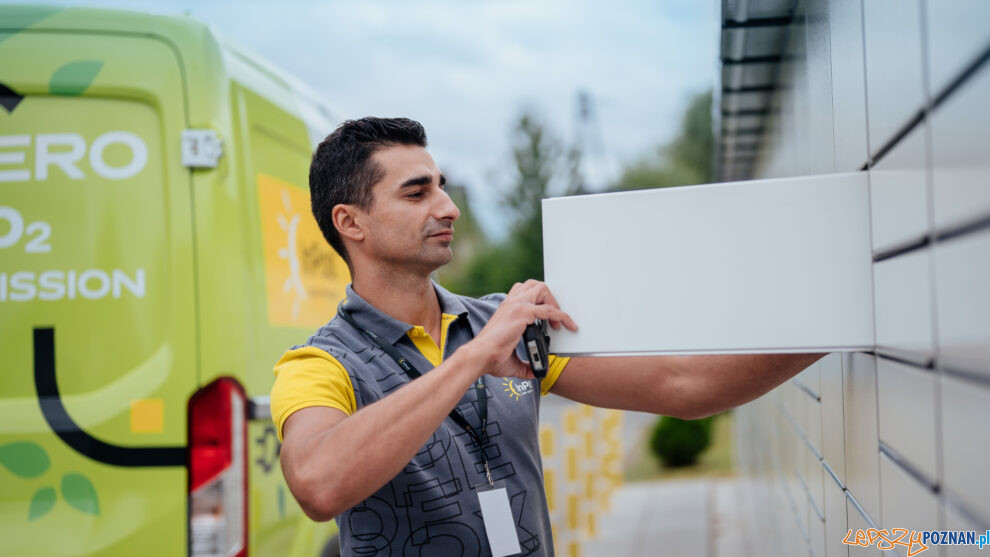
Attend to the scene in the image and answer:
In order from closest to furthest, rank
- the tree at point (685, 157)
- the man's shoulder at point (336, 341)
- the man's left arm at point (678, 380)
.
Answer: the man's left arm at point (678, 380) → the man's shoulder at point (336, 341) → the tree at point (685, 157)

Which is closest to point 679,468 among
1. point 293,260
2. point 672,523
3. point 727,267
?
point 672,523

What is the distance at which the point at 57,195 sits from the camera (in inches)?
109

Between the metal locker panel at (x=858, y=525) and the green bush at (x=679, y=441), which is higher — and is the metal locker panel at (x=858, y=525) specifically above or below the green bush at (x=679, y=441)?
above

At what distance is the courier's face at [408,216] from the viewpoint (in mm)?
2297

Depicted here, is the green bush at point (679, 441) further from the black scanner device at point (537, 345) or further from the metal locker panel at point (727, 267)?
the metal locker panel at point (727, 267)

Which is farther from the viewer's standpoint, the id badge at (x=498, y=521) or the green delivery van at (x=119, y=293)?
the green delivery van at (x=119, y=293)

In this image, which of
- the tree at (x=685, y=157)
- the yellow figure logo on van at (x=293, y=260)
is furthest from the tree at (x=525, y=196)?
the yellow figure logo on van at (x=293, y=260)

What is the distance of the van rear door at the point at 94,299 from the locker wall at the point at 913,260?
1945 millimetres

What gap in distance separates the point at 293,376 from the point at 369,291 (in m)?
0.46

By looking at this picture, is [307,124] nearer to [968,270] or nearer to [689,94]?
[968,270]

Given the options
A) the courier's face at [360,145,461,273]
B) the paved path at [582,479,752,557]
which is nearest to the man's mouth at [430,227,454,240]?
the courier's face at [360,145,461,273]

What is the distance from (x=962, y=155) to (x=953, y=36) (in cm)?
14

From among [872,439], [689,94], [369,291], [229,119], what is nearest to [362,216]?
[369,291]

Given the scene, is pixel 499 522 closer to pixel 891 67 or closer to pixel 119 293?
pixel 891 67
